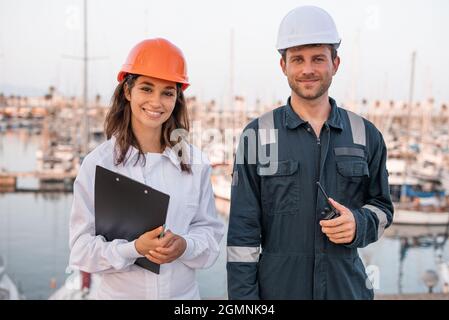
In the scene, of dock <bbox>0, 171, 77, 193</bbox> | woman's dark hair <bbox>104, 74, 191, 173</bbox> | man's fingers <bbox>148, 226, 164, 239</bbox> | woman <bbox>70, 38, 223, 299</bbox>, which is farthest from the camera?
dock <bbox>0, 171, 77, 193</bbox>

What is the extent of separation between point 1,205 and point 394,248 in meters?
16.6

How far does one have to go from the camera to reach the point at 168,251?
180cm

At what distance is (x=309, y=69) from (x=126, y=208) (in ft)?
2.91

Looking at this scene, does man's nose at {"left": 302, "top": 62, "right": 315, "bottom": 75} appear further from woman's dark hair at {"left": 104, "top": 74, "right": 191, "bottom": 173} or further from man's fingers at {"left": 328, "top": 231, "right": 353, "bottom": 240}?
man's fingers at {"left": 328, "top": 231, "right": 353, "bottom": 240}

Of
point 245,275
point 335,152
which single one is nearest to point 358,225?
point 335,152

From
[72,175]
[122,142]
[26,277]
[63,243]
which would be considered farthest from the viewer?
[72,175]

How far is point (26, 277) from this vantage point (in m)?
15.1

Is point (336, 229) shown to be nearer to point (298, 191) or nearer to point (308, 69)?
point (298, 191)

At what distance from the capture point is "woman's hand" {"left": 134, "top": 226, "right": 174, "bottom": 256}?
5.85 feet

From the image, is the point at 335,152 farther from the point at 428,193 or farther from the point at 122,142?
the point at 428,193

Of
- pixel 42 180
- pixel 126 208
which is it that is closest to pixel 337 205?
pixel 126 208

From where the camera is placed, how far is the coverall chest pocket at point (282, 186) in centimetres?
194

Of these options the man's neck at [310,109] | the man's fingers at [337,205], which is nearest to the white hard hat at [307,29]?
the man's neck at [310,109]

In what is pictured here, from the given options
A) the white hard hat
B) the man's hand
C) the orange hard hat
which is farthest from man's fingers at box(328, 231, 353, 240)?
the orange hard hat
